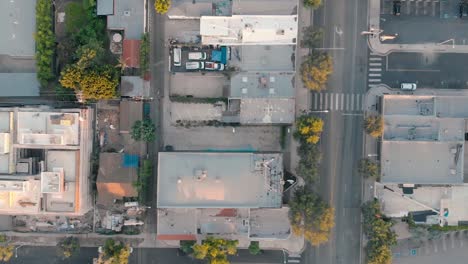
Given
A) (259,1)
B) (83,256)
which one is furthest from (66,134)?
(259,1)

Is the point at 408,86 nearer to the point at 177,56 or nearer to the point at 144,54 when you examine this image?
the point at 177,56

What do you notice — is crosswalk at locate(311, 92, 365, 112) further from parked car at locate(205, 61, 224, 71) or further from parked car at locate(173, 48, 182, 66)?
parked car at locate(173, 48, 182, 66)

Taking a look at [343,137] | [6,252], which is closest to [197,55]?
[343,137]

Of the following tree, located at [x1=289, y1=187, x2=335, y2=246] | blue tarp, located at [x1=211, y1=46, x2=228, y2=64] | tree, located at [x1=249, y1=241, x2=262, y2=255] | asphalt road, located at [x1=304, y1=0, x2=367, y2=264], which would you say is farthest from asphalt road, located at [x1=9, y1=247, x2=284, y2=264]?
blue tarp, located at [x1=211, y1=46, x2=228, y2=64]

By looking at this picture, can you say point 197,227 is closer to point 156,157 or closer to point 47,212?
point 156,157

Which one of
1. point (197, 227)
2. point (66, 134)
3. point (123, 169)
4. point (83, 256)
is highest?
point (66, 134)

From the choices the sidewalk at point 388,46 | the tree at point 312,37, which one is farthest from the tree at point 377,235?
the tree at point 312,37
